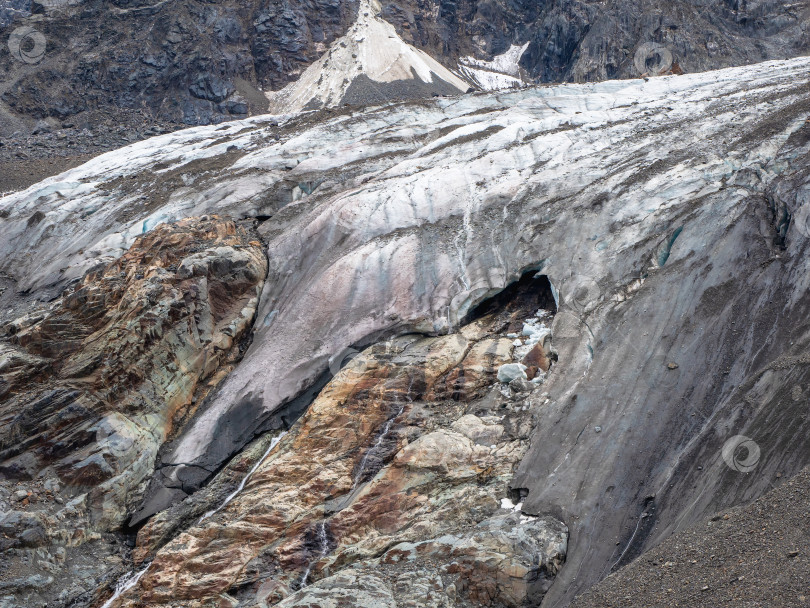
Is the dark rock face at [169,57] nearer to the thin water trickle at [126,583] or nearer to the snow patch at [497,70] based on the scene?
the snow patch at [497,70]

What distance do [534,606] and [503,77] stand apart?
270 feet

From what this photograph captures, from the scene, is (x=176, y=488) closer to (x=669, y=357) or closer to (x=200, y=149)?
(x=669, y=357)

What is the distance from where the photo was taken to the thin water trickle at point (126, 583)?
39.9 feet

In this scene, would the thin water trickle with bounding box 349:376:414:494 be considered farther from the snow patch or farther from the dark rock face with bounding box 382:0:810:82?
the snow patch

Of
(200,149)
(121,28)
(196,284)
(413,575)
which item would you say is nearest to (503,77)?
(121,28)

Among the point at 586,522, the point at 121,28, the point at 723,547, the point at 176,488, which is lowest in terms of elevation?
the point at 176,488

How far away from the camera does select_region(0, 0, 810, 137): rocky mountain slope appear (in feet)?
216

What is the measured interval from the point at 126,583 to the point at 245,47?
74612mm

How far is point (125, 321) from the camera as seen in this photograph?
591 inches

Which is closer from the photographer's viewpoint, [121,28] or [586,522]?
[586,522]

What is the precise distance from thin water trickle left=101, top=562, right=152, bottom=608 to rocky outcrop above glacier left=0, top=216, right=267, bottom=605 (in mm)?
362

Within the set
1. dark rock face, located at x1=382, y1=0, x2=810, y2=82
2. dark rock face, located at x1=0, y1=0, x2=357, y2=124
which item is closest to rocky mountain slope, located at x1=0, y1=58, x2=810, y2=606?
dark rock face, located at x1=382, y1=0, x2=810, y2=82

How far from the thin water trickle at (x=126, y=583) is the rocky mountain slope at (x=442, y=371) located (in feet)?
0.20

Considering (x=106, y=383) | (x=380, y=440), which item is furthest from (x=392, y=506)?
(x=106, y=383)
